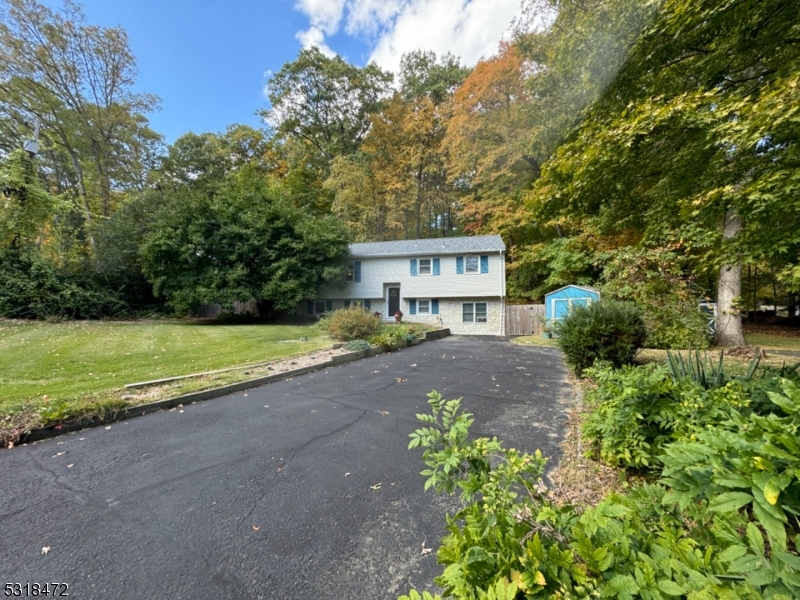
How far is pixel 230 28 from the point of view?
13531 mm

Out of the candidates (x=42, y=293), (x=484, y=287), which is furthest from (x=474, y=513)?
(x=42, y=293)

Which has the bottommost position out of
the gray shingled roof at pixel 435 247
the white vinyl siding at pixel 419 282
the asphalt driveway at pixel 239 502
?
the asphalt driveway at pixel 239 502

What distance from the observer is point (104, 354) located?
828 centimetres

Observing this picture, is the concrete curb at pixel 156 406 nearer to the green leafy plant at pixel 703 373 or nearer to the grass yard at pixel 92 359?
the grass yard at pixel 92 359

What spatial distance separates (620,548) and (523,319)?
16970mm

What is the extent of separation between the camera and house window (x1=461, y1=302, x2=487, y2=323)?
1811 cm

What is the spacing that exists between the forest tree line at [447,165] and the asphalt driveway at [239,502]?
3.55 metres

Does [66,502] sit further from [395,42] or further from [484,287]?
[395,42]

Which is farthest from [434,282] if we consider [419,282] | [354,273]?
[354,273]

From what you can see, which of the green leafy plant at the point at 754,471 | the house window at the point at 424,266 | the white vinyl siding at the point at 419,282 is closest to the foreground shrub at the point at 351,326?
the white vinyl siding at the point at 419,282

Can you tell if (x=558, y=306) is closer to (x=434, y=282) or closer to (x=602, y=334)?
(x=434, y=282)

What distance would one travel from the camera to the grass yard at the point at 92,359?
14.9ft

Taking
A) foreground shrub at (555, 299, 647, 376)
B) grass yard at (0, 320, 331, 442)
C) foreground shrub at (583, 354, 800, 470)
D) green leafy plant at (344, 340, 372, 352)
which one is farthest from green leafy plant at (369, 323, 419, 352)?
foreground shrub at (583, 354, 800, 470)

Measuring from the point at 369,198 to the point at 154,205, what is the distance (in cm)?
1349
